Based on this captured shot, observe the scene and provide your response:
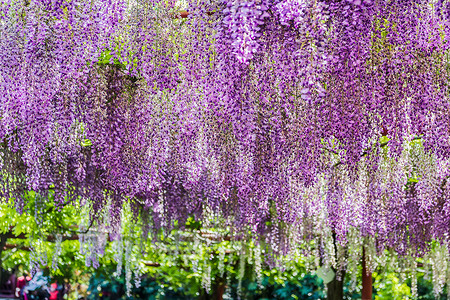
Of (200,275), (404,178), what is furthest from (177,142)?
(200,275)

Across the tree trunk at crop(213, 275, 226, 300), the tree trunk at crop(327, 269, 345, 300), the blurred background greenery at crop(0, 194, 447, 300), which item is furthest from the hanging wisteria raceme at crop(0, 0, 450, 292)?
the tree trunk at crop(213, 275, 226, 300)

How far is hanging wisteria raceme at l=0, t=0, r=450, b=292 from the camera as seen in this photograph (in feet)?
12.8

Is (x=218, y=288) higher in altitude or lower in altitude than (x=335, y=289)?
lower

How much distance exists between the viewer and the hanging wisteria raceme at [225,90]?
154 inches

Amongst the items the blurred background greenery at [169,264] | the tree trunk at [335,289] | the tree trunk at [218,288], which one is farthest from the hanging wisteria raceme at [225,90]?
the tree trunk at [218,288]

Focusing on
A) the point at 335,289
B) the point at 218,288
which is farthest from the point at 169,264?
the point at 335,289

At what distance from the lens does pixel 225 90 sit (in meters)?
4.29

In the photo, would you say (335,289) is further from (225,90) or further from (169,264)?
(225,90)

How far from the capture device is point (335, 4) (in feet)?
12.1

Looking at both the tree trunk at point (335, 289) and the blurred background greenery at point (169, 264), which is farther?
the tree trunk at point (335, 289)

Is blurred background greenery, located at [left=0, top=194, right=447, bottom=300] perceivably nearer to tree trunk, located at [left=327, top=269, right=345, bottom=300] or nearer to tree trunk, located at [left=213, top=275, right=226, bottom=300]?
tree trunk, located at [left=213, top=275, right=226, bottom=300]

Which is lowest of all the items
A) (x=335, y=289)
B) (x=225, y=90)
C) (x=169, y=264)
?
(x=335, y=289)

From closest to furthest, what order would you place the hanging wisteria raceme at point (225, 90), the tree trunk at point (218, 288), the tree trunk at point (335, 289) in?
1. the hanging wisteria raceme at point (225, 90)
2. the tree trunk at point (335, 289)
3. the tree trunk at point (218, 288)

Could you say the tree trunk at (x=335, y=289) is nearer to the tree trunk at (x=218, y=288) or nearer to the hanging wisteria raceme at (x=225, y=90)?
the tree trunk at (x=218, y=288)
